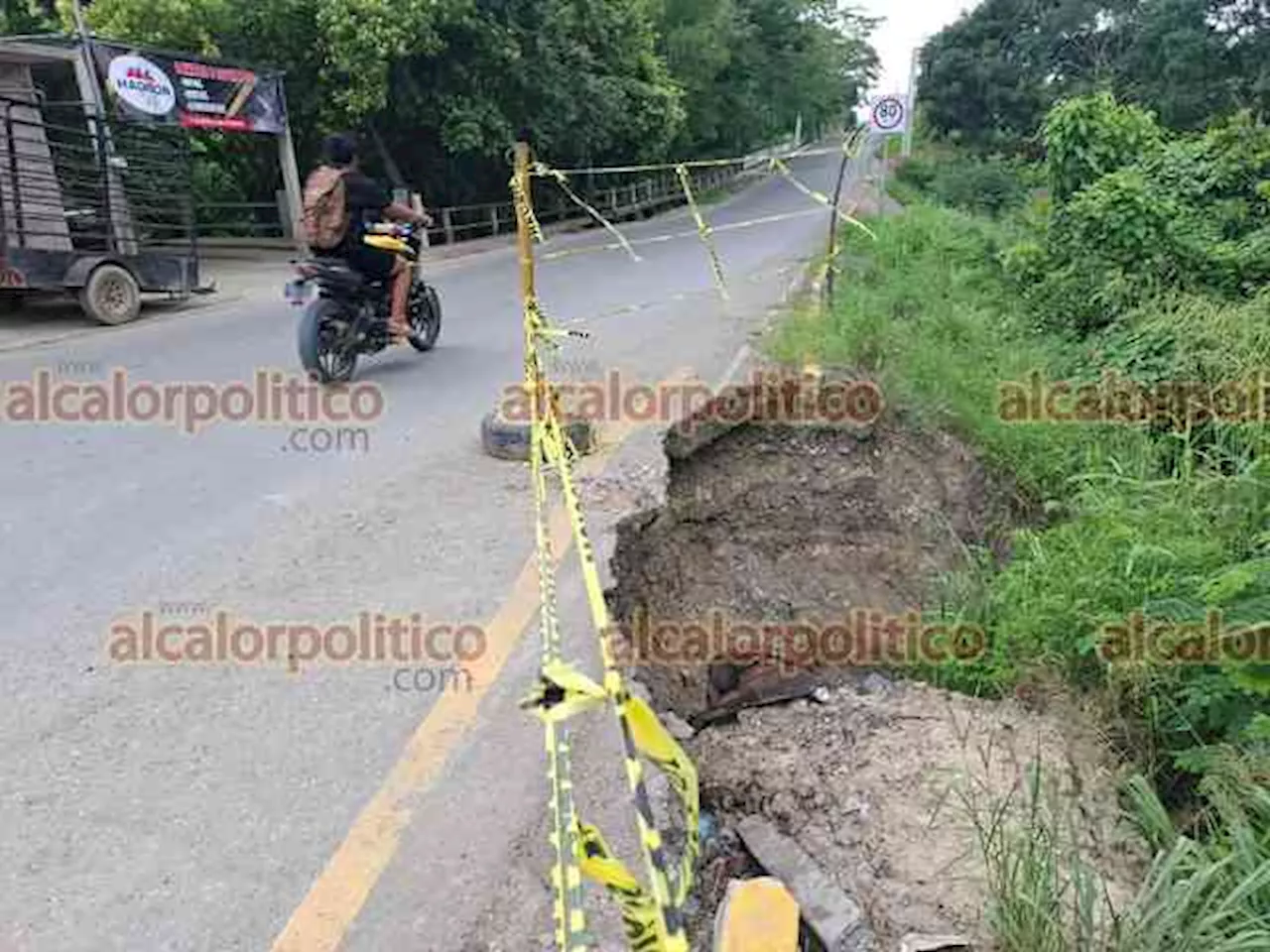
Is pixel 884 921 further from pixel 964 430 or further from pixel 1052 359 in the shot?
pixel 1052 359

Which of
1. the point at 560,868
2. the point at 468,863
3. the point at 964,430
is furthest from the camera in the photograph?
the point at 964,430

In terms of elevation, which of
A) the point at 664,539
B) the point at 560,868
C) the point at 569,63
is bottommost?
the point at 664,539

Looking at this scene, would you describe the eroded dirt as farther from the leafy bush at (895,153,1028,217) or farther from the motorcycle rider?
the leafy bush at (895,153,1028,217)

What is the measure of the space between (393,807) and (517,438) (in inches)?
136

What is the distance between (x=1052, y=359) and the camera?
304 inches

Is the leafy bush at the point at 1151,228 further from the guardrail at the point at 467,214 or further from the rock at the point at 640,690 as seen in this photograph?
the rock at the point at 640,690

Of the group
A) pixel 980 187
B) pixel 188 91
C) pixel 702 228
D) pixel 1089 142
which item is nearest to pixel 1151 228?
pixel 1089 142

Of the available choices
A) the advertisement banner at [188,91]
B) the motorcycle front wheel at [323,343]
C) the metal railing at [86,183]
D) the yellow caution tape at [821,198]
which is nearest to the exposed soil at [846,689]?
the motorcycle front wheel at [323,343]

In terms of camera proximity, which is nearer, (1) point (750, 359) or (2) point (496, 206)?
A: (1) point (750, 359)

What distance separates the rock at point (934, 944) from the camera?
230cm

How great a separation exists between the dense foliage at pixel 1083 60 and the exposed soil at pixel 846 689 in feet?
117

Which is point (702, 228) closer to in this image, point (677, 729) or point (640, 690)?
point (640, 690)

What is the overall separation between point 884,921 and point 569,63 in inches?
886

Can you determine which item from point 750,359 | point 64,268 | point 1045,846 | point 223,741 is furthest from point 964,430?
point 64,268
